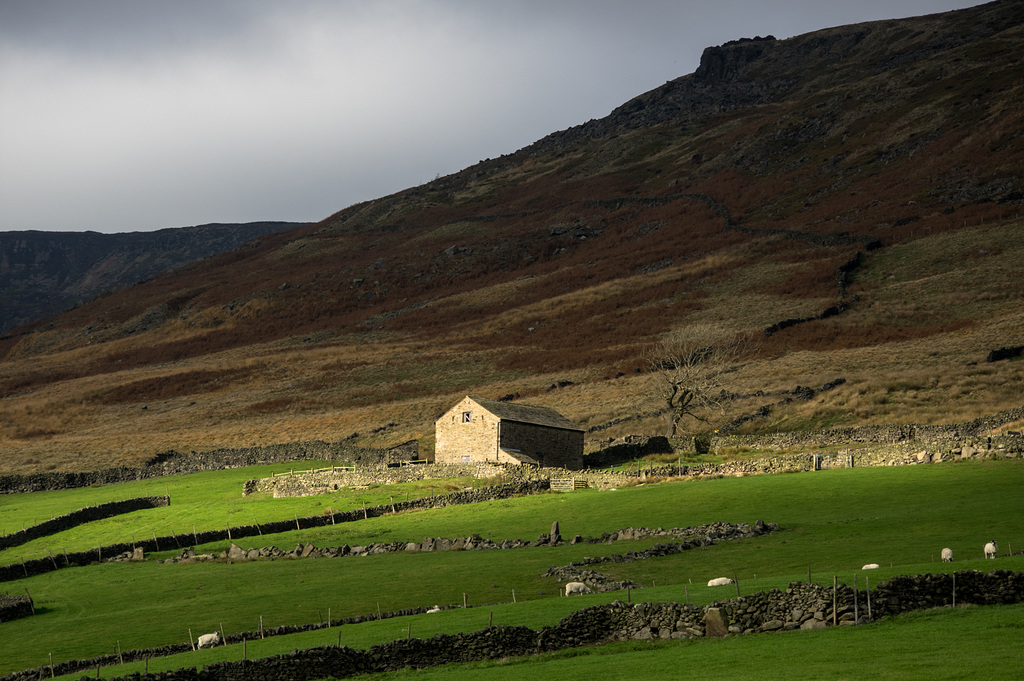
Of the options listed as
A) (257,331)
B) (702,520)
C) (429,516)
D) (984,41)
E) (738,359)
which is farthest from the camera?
(984,41)

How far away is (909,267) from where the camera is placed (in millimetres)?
101750

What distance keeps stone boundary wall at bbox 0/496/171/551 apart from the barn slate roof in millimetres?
20425

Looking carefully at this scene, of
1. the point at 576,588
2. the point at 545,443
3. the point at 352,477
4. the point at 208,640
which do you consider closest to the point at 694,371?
the point at 545,443

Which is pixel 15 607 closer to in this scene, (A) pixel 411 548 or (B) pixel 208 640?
(B) pixel 208 640

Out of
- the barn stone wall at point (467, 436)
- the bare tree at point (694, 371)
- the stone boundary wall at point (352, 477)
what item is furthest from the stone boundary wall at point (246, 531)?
the bare tree at point (694, 371)

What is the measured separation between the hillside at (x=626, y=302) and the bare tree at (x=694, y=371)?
2054 mm

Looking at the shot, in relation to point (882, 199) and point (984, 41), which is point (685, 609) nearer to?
point (882, 199)

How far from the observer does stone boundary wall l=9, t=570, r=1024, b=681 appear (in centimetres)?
1770

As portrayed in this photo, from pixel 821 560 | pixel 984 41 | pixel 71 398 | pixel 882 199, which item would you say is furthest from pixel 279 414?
pixel 984 41

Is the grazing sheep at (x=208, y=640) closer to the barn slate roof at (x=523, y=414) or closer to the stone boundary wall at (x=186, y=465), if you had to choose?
the barn slate roof at (x=523, y=414)

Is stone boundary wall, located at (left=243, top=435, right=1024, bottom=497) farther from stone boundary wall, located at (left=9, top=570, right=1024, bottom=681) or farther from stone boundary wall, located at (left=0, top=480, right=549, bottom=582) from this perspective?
stone boundary wall, located at (left=9, top=570, right=1024, bottom=681)

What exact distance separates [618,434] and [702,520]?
31.7 meters

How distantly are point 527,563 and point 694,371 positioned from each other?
37.1 meters

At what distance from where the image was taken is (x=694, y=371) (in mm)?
64750
